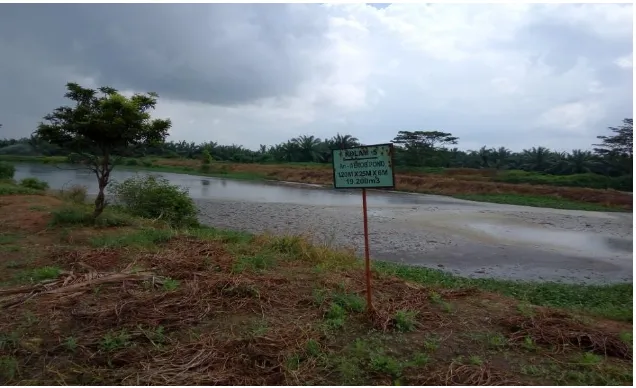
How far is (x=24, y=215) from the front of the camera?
10750mm

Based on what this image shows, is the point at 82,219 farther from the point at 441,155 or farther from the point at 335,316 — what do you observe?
the point at 441,155

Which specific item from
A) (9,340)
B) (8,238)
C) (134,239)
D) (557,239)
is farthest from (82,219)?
(557,239)

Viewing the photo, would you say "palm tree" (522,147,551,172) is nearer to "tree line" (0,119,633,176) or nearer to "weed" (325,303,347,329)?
"tree line" (0,119,633,176)

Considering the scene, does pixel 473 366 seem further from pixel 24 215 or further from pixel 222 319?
pixel 24 215

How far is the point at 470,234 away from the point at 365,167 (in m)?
11.1

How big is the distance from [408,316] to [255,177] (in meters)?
42.0

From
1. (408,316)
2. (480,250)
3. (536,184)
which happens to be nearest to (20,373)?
(408,316)

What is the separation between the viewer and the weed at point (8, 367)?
3225mm

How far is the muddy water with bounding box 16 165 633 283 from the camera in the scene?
10078mm

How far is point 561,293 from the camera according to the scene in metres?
6.89

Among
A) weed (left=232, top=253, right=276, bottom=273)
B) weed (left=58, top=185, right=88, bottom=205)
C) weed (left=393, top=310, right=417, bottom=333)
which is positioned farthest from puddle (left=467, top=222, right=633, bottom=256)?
weed (left=58, top=185, right=88, bottom=205)

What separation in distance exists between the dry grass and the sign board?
1251mm

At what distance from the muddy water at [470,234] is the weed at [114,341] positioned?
6.72 meters

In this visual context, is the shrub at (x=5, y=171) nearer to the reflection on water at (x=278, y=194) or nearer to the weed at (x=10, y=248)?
the reflection on water at (x=278, y=194)
